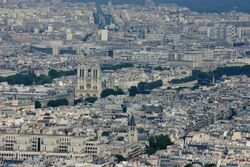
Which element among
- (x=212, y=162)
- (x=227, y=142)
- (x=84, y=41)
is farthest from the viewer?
(x=84, y=41)

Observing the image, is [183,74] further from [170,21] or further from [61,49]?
[170,21]

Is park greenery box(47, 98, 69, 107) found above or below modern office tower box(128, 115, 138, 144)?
below

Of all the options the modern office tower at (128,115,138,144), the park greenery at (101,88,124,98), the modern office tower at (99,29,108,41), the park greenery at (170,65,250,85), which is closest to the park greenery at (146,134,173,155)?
the modern office tower at (128,115,138,144)

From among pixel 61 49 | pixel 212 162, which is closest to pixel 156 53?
pixel 61 49

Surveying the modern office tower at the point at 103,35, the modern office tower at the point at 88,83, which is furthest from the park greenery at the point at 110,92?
the modern office tower at the point at 103,35

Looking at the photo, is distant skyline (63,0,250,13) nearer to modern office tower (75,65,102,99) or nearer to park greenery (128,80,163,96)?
park greenery (128,80,163,96)

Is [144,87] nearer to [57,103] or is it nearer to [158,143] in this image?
[57,103]
